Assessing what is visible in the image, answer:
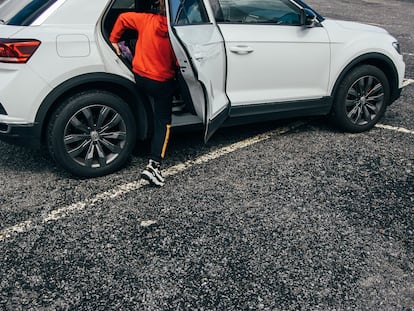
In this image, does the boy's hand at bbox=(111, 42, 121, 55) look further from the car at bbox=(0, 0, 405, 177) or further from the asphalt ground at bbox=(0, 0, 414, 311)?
the asphalt ground at bbox=(0, 0, 414, 311)

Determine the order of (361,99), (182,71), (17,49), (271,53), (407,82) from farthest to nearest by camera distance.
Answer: (407,82) → (361,99) → (271,53) → (182,71) → (17,49)

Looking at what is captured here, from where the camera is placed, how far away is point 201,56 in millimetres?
3748

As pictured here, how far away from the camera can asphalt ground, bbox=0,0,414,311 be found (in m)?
2.83

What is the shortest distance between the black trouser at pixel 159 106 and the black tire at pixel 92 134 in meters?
0.23

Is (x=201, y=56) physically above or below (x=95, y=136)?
above

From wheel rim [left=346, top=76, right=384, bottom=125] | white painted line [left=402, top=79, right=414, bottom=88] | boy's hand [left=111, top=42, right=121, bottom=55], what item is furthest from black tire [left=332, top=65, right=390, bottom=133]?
boy's hand [left=111, top=42, right=121, bottom=55]

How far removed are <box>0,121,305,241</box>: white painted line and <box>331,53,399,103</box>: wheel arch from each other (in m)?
0.88

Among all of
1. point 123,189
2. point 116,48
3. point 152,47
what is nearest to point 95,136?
point 123,189

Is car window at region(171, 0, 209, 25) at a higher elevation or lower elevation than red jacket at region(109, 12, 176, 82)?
higher

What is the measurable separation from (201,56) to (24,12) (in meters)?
1.46

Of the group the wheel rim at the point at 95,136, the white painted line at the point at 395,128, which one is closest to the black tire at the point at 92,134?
the wheel rim at the point at 95,136

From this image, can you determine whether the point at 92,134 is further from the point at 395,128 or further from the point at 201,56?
the point at 395,128

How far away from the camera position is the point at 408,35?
38.5ft

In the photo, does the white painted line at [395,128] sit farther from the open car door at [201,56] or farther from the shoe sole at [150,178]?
the shoe sole at [150,178]
